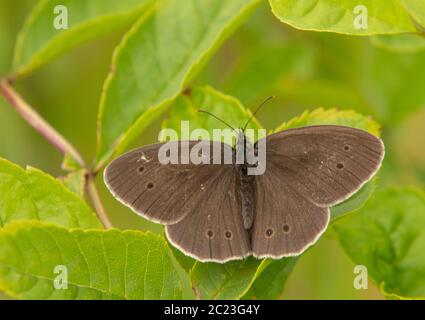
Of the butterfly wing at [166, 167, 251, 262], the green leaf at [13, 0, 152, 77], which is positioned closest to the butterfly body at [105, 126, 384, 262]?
the butterfly wing at [166, 167, 251, 262]

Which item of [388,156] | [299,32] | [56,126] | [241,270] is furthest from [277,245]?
[56,126]

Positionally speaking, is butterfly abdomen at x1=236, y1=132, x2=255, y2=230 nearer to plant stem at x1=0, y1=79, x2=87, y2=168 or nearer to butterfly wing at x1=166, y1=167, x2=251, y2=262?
butterfly wing at x1=166, y1=167, x2=251, y2=262

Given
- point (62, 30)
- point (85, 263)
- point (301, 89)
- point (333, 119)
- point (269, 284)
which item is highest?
point (62, 30)

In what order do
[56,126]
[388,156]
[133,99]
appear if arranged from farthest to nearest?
[56,126] < [388,156] < [133,99]

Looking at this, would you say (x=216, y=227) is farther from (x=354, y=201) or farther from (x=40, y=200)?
(x=40, y=200)

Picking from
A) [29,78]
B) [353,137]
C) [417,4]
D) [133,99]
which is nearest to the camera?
[417,4]

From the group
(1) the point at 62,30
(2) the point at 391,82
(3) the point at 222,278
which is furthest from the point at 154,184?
(2) the point at 391,82

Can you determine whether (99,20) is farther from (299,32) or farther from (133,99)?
(299,32)
